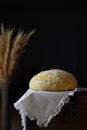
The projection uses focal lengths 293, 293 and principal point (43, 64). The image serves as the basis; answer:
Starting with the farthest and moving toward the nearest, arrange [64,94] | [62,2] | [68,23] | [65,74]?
[68,23], [62,2], [65,74], [64,94]

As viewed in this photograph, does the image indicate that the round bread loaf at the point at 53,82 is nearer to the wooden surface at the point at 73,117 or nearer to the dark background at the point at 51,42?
the wooden surface at the point at 73,117

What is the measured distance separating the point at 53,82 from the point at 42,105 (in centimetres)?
11

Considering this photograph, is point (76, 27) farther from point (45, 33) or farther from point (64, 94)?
point (64, 94)

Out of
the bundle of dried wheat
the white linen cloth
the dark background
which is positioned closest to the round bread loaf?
the white linen cloth

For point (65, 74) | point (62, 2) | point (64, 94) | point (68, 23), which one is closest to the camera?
point (64, 94)

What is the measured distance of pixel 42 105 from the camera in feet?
4.24

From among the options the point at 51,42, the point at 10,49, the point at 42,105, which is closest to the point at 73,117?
the point at 42,105

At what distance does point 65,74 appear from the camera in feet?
4.53

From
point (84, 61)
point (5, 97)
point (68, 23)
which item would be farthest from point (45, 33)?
point (5, 97)

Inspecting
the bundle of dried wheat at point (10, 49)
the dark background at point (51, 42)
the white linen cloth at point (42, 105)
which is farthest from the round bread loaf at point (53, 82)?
the dark background at point (51, 42)

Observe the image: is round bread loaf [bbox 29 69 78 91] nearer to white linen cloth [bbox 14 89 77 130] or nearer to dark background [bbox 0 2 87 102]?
white linen cloth [bbox 14 89 77 130]

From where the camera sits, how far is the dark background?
17.3 ft

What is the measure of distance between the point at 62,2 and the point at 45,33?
1.02 meters

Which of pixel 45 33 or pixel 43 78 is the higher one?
pixel 45 33
